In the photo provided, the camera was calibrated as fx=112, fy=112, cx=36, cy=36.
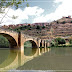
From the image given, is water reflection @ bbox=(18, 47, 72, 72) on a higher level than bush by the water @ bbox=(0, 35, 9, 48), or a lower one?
lower

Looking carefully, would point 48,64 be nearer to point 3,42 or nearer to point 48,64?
point 48,64

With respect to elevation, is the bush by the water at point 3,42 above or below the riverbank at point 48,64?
above

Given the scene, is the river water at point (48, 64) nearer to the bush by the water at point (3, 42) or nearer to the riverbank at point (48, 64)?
the riverbank at point (48, 64)

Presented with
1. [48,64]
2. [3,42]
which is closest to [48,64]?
[48,64]

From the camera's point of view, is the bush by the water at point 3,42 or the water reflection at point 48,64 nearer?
the water reflection at point 48,64

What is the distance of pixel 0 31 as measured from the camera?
67.2 feet

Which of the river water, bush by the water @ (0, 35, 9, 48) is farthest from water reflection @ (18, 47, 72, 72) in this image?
bush by the water @ (0, 35, 9, 48)

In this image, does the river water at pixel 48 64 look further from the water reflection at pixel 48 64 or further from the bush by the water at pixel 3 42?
the bush by the water at pixel 3 42

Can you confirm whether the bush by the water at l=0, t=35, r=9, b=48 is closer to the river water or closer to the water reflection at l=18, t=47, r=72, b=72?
the river water

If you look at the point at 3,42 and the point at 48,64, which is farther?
the point at 3,42

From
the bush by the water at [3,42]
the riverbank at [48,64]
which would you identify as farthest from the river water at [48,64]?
the bush by the water at [3,42]

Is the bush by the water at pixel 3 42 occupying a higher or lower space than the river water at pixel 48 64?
higher

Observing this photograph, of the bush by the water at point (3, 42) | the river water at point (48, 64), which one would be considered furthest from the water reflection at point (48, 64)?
the bush by the water at point (3, 42)

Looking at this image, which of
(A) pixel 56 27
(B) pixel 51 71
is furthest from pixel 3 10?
(A) pixel 56 27
